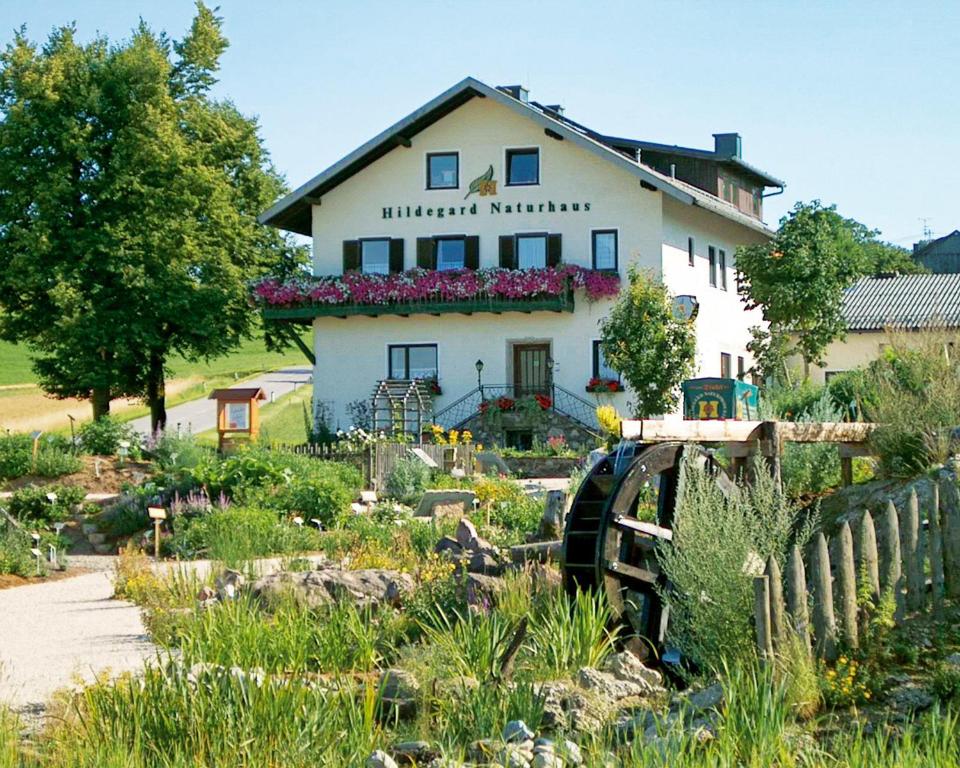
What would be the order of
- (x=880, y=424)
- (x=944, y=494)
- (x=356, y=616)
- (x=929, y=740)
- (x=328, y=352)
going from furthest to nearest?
(x=328, y=352) < (x=880, y=424) < (x=944, y=494) < (x=356, y=616) < (x=929, y=740)

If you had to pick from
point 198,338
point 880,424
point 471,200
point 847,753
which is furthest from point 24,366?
point 847,753

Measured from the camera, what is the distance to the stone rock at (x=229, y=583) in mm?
13117

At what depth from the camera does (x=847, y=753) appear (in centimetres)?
886

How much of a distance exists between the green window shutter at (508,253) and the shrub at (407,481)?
15.8 metres

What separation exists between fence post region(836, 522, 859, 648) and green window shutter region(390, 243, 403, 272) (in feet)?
105

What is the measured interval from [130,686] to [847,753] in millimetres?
4144

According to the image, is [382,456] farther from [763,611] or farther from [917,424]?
[763,611]

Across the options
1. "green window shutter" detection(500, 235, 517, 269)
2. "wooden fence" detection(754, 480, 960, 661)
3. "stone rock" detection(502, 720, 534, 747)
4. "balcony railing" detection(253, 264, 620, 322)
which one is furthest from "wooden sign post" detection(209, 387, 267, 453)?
"stone rock" detection(502, 720, 534, 747)

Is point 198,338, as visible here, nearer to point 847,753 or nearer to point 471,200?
point 471,200

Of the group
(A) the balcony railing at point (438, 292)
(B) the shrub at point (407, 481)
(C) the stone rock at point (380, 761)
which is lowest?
(C) the stone rock at point (380, 761)

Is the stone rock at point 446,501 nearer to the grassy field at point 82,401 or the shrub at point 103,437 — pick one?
the shrub at point 103,437

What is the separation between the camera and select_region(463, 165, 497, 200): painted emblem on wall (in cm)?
4206

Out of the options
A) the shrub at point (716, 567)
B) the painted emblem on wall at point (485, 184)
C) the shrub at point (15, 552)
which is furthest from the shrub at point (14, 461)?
the shrub at point (716, 567)

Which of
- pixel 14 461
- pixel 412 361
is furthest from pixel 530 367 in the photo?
pixel 14 461
